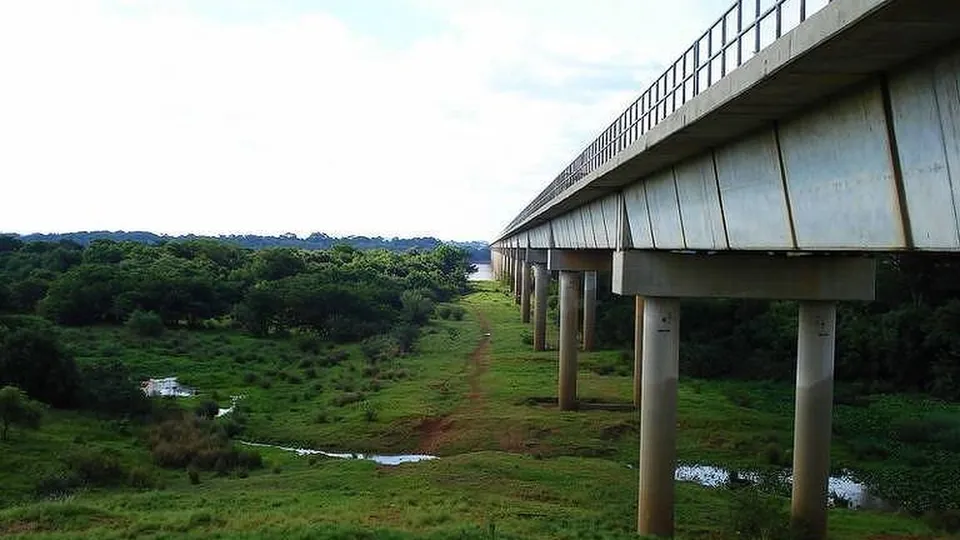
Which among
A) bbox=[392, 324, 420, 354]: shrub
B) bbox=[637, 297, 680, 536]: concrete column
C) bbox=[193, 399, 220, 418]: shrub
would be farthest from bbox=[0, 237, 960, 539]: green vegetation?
bbox=[637, 297, 680, 536]: concrete column

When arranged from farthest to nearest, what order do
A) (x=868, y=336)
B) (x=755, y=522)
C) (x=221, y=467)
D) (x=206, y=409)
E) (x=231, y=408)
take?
(x=868, y=336) → (x=231, y=408) → (x=206, y=409) → (x=221, y=467) → (x=755, y=522)

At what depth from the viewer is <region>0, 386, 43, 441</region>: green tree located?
2775 cm

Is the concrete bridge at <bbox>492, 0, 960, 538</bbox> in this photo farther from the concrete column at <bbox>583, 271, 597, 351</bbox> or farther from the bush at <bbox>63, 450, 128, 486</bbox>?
the concrete column at <bbox>583, 271, 597, 351</bbox>

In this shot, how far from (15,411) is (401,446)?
12975 millimetres

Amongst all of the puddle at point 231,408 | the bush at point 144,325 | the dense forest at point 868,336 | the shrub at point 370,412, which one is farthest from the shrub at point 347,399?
the bush at point 144,325

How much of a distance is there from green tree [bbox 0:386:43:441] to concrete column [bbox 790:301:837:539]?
2397cm

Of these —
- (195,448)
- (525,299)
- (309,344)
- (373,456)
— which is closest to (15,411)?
(195,448)

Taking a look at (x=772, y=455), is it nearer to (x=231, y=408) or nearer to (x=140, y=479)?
(x=140, y=479)

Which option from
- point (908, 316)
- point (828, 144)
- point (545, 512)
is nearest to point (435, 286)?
point (908, 316)

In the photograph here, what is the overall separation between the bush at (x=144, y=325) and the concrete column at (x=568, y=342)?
30.0 metres

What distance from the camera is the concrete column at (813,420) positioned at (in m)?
19.7

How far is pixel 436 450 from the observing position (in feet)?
98.0

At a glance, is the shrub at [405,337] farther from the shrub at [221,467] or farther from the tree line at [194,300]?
the shrub at [221,467]

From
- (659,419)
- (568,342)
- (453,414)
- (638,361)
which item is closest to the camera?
(659,419)
